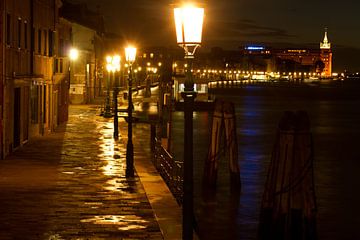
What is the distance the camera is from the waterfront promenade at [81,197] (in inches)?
571

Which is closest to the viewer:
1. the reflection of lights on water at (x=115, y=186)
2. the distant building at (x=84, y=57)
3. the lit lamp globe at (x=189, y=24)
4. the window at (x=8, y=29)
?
the lit lamp globe at (x=189, y=24)

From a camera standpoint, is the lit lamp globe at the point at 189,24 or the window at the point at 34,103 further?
the window at the point at 34,103

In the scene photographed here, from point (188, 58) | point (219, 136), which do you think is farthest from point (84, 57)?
point (188, 58)

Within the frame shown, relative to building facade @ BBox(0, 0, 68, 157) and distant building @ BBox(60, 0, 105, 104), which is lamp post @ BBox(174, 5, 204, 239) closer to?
building facade @ BBox(0, 0, 68, 157)

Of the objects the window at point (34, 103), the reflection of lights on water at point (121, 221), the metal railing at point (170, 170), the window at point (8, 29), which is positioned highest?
the window at point (8, 29)

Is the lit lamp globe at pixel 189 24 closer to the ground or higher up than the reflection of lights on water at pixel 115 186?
higher up

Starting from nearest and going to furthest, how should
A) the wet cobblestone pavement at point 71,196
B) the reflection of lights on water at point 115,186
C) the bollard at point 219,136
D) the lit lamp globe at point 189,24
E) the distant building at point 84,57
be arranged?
the lit lamp globe at point 189,24 → the wet cobblestone pavement at point 71,196 → the reflection of lights on water at point 115,186 → the bollard at point 219,136 → the distant building at point 84,57

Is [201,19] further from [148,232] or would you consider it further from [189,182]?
[148,232]

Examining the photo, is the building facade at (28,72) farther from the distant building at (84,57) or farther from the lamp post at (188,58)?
the distant building at (84,57)

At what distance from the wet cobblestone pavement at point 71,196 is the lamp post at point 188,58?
2.79 metres

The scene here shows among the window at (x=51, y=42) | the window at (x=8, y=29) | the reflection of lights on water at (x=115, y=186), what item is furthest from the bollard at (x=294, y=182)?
the window at (x=51, y=42)

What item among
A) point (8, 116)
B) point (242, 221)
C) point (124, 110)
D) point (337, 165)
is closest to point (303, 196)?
point (242, 221)

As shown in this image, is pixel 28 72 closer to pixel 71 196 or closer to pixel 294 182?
pixel 71 196

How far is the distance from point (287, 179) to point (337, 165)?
788 inches
